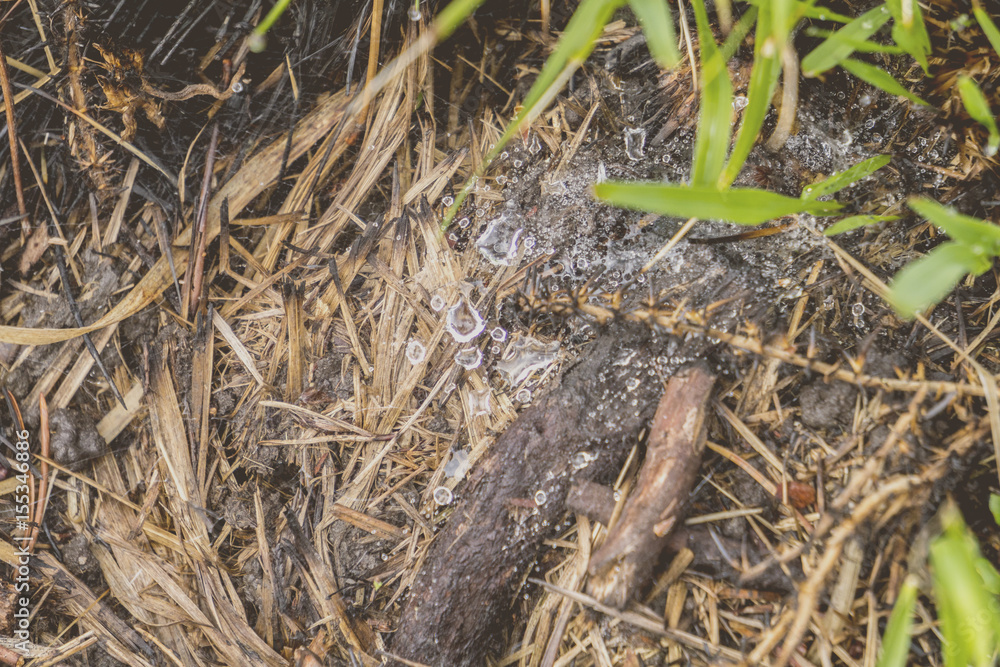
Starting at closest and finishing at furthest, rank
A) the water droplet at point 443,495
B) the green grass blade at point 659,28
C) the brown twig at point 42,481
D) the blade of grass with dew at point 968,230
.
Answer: the green grass blade at point 659,28, the blade of grass with dew at point 968,230, the water droplet at point 443,495, the brown twig at point 42,481

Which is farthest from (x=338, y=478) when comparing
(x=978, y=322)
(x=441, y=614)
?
(x=978, y=322)

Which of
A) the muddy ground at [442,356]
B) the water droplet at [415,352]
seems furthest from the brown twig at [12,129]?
the water droplet at [415,352]

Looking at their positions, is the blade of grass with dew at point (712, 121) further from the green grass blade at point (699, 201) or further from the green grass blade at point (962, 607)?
the green grass blade at point (962, 607)

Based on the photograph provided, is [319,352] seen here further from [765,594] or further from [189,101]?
[765,594]

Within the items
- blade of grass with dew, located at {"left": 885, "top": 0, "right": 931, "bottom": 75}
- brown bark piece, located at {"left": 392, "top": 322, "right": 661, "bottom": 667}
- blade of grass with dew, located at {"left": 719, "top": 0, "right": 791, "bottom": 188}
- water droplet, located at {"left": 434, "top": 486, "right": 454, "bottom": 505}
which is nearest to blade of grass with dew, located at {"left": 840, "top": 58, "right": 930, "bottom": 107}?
blade of grass with dew, located at {"left": 885, "top": 0, "right": 931, "bottom": 75}

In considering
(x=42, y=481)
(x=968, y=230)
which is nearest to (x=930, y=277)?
(x=968, y=230)

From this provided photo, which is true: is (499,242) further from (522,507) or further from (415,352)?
(522,507)
